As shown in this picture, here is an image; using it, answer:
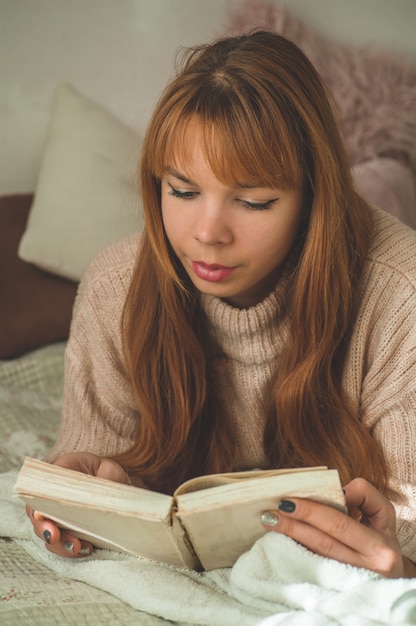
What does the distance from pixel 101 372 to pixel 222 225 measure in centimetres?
39

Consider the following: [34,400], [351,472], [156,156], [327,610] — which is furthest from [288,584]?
[34,400]

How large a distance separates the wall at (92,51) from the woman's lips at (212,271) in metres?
1.12

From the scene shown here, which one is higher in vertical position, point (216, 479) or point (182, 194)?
point (182, 194)

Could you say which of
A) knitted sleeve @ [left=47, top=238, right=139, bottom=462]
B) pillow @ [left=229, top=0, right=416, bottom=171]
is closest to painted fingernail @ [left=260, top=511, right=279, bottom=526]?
knitted sleeve @ [left=47, top=238, right=139, bottom=462]

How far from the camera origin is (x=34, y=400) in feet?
5.56

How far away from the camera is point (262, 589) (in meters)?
0.93

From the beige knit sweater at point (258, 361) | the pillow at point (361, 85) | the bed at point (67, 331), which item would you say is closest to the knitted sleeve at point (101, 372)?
the beige knit sweater at point (258, 361)

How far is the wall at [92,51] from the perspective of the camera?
209cm

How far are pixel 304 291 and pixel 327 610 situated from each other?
1.61ft

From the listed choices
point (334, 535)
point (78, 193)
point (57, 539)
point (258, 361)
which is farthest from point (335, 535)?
point (78, 193)

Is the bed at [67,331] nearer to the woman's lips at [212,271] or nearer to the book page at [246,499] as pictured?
the book page at [246,499]

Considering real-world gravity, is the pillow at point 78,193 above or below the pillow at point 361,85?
below

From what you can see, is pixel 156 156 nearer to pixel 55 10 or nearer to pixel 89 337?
pixel 89 337

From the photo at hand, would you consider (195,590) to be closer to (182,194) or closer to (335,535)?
(335,535)
